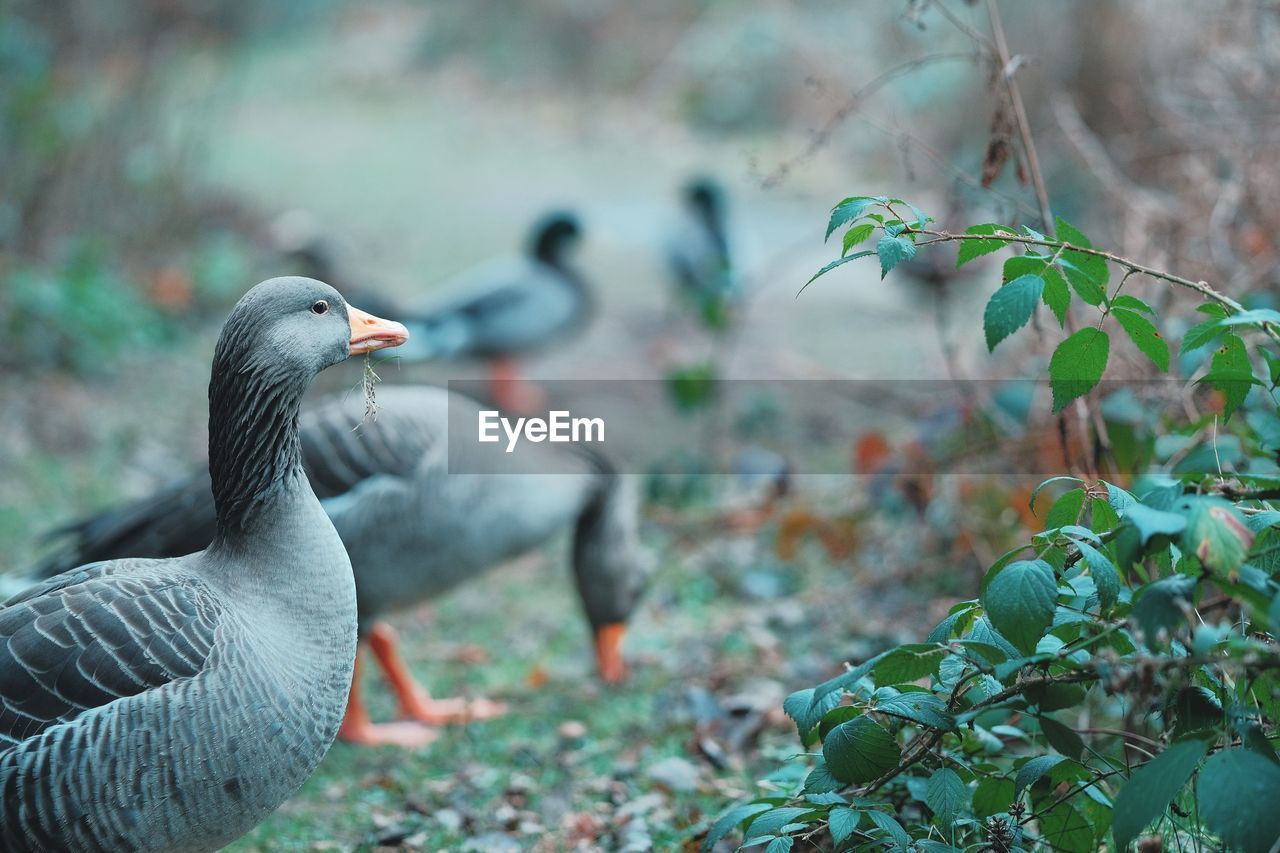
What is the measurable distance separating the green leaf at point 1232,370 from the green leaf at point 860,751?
0.81 meters

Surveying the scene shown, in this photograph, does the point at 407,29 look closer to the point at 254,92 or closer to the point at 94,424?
the point at 254,92

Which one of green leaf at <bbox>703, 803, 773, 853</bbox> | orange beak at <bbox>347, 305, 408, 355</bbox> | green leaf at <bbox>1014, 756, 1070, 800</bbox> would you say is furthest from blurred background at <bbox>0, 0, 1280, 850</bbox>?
orange beak at <bbox>347, 305, 408, 355</bbox>

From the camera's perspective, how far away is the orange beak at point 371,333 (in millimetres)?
2510

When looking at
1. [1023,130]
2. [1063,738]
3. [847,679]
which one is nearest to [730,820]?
[847,679]

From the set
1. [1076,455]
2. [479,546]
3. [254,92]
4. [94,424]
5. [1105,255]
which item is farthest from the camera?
[254,92]

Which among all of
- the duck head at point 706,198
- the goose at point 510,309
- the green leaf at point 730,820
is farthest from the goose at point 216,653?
the duck head at point 706,198

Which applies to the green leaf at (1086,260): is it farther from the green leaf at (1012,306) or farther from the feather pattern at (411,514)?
the feather pattern at (411,514)

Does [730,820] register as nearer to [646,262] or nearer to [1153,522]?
[1153,522]

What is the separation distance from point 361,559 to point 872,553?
225cm

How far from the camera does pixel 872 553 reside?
A: 5059 millimetres

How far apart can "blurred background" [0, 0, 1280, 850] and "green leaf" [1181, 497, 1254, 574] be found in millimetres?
1447

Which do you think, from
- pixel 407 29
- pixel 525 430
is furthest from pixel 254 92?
pixel 525 430

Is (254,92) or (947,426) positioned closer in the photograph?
(947,426)

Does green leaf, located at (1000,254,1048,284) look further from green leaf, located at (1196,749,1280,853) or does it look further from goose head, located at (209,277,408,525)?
goose head, located at (209,277,408,525)
